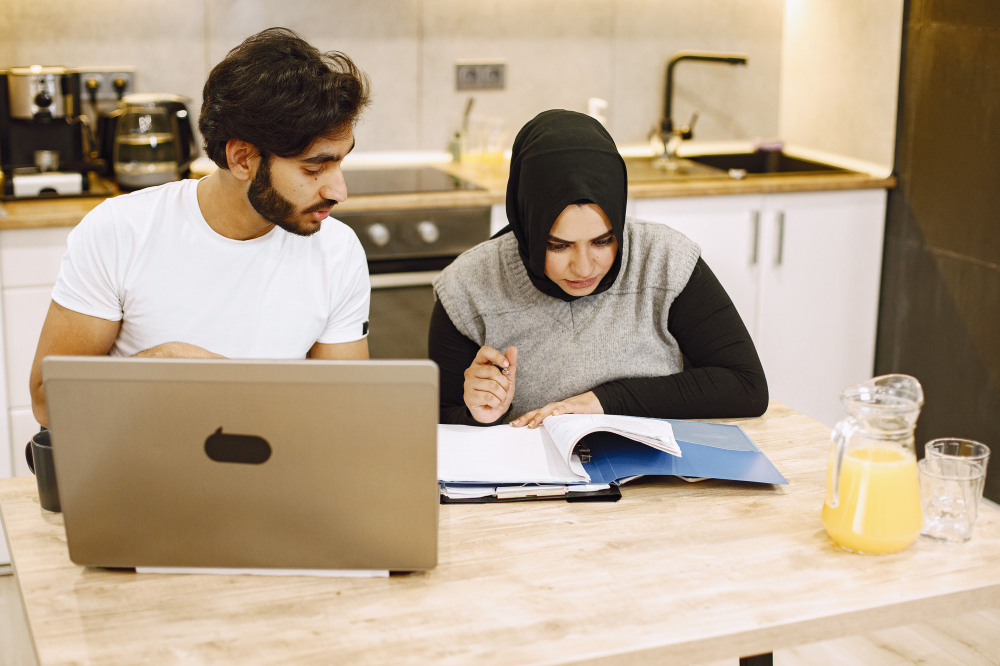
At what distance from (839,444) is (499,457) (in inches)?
17.0

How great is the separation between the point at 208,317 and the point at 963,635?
1716 mm

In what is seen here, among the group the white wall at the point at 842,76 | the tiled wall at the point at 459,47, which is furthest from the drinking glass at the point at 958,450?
the tiled wall at the point at 459,47

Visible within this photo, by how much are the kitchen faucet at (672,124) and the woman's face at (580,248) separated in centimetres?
165

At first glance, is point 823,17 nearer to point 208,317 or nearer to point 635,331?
point 635,331

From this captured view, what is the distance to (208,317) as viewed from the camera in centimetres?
152

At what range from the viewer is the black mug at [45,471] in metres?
1.15

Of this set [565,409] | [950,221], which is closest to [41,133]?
[565,409]

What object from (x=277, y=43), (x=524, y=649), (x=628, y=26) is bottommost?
(x=524, y=649)

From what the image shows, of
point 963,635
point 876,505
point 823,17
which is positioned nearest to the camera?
point 876,505

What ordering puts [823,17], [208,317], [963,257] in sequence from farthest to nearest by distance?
[823,17] → [963,257] → [208,317]

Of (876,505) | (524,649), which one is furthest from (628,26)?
(524,649)

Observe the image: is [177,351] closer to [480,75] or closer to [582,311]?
[582,311]

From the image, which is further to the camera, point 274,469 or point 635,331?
point 635,331

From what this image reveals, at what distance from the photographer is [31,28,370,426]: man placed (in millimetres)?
1384
